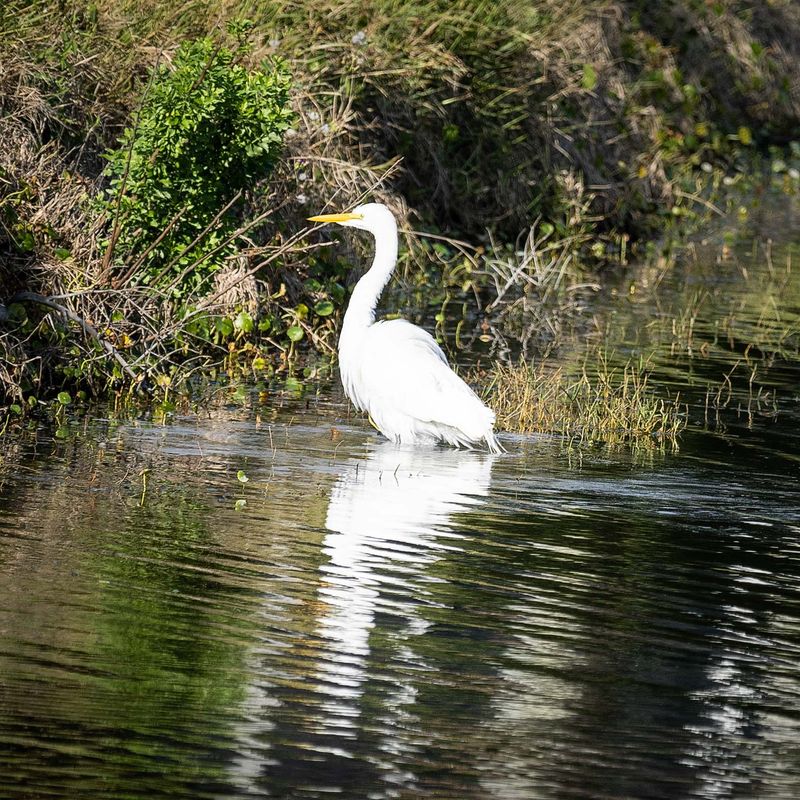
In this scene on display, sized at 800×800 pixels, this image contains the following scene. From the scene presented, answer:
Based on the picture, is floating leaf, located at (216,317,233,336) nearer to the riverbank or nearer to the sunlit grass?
the riverbank

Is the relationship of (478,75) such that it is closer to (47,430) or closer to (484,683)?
(47,430)

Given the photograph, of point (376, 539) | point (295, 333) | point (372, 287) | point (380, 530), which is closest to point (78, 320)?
point (372, 287)

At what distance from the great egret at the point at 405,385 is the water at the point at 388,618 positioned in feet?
0.58

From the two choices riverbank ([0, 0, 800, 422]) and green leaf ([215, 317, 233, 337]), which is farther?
green leaf ([215, 317, 233, 337])

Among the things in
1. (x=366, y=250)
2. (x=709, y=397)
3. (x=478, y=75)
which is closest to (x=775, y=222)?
(x=478, y=75)

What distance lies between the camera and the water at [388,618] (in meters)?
4.72

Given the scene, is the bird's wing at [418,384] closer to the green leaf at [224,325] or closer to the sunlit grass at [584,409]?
the sunlit grass at [584,409]

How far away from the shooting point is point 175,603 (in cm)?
611

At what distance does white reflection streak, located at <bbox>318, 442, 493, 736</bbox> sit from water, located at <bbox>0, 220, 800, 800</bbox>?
0.02 meters

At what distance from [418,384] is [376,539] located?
2.25 meters

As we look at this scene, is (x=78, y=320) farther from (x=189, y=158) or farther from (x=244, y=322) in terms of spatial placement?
(x=244, y=322)

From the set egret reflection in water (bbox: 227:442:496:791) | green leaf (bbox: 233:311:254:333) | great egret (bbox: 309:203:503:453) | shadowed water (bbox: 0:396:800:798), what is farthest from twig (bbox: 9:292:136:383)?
egret reflection in water (bbox: 227:442:496:791)

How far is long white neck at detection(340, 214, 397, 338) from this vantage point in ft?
33.4

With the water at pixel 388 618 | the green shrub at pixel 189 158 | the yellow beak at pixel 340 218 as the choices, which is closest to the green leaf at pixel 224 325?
A: the green shrub at pixel 189 158
